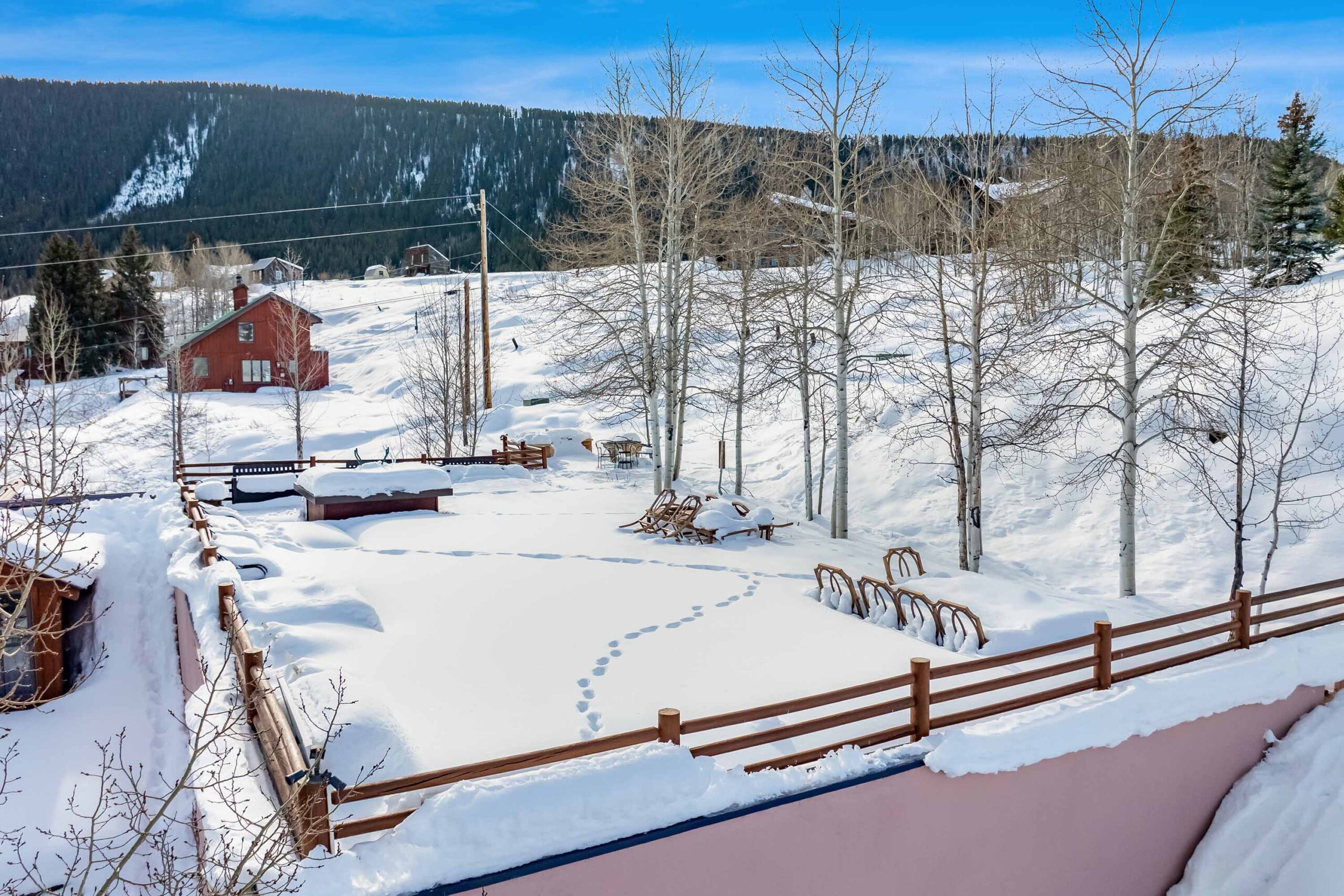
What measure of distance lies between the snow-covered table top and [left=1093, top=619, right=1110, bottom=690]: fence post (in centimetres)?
1303

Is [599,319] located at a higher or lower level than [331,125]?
lower

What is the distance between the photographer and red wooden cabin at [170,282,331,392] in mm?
42125

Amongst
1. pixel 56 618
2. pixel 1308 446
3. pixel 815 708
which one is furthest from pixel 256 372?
pixel 1308 446

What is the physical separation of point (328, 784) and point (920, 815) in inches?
174

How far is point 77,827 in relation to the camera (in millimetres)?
7840

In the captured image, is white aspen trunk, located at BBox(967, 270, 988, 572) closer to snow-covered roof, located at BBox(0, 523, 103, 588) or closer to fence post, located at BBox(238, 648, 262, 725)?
fence post, located at BBox(238, 648, 262, 725)

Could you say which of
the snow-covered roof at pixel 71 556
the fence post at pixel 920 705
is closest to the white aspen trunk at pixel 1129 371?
the fence post at pixel 920 705

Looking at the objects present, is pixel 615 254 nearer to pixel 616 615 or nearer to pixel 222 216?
pixel 616 615

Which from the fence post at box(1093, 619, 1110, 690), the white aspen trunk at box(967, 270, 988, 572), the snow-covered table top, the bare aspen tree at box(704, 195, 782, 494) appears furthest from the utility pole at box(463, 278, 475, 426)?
the fence post at box(1093, 619, 1110, 690)

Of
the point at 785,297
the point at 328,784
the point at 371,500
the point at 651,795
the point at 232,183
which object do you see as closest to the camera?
the point at 328,784

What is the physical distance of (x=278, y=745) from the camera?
480cm

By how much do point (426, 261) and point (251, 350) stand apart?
3952 centimetres

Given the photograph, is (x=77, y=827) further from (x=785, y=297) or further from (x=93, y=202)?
(x=93, y=202)

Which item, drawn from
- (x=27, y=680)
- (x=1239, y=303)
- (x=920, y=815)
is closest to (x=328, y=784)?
(x=920, y=815)
